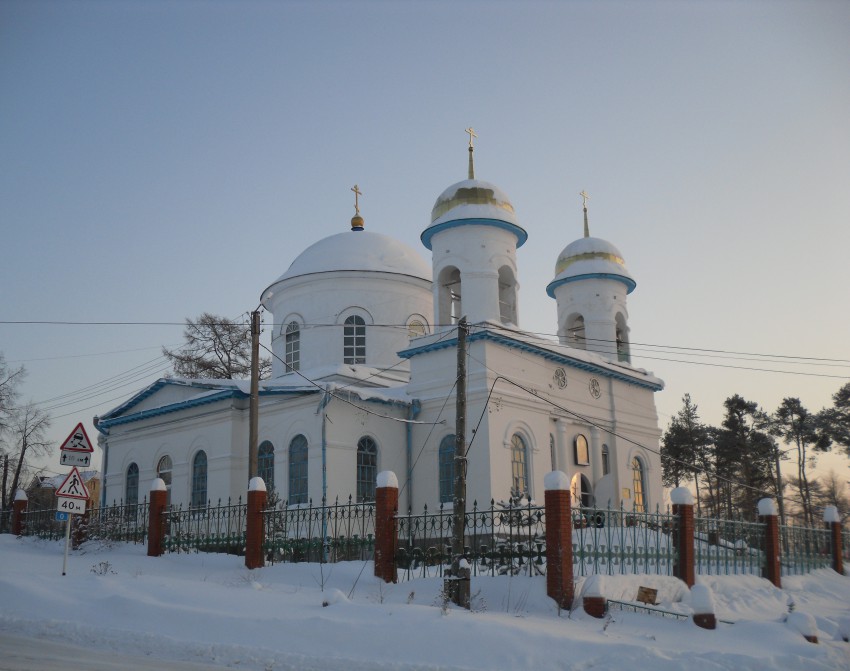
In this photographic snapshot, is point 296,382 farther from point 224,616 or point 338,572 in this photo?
point 224,616

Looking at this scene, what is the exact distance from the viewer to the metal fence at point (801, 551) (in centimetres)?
1933

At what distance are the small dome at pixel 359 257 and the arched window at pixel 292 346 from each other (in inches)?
67.7

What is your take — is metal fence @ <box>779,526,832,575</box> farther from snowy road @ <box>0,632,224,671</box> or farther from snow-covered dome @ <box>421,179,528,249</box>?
snowy road @ <box>0,632,224,671</box>

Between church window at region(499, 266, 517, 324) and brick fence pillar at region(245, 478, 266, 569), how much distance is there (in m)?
9.87

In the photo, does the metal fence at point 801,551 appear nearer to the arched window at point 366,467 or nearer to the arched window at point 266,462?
the arched window at point 366,467

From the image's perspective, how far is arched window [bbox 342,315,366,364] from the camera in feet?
85.6

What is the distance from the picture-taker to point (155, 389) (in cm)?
2498

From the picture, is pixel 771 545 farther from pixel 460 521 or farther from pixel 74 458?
pixel 74 458

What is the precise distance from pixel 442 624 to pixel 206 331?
32.1m

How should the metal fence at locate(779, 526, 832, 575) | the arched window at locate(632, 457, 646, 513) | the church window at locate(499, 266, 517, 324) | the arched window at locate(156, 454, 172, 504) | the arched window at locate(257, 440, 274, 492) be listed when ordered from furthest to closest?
the arched window at locate(632, 457, 646, 513) < the arched window at locate(156, 454, 172, 504) < the church window at locate(499, 266, 517, 324) < the arched window at locate(257, 440, 274, 492) < the metal fence at locate(779, 526, 832, 575)

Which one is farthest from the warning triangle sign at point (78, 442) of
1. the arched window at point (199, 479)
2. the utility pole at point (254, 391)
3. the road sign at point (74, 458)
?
the arched window at point (199, 479)

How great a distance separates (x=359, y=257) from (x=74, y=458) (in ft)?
49.0

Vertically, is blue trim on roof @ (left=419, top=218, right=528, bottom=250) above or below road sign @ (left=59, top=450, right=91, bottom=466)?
above

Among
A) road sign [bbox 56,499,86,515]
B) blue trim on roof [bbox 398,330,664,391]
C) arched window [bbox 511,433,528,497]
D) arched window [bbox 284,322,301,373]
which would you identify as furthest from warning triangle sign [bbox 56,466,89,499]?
arched window [bbox 284,322,301,373]
